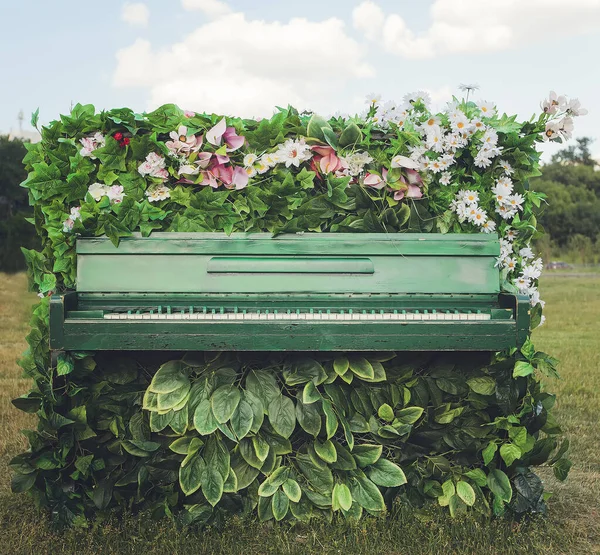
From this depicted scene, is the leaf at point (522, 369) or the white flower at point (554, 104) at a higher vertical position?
the white flower at point (554, 104)

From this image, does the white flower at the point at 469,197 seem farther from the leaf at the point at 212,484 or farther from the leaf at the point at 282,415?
the leaf at the point at 212,484

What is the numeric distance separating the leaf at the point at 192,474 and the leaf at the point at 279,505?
40 cm

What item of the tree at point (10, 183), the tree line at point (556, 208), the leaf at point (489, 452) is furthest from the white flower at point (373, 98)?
the tree at point (10, 183)

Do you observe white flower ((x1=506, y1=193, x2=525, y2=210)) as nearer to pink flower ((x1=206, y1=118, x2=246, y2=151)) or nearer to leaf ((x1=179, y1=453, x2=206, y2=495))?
pink flower ((x1=206, y1=118, x2=246, y2=151))

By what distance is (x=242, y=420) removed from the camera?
12.8 ft

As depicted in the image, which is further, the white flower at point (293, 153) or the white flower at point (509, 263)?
the white flower at point (509, 263)

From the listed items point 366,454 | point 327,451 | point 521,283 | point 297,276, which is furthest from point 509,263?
point 327,451

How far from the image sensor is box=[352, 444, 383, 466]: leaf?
403cm

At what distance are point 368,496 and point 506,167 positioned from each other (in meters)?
1.91

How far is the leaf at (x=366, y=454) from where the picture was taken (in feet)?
13.2

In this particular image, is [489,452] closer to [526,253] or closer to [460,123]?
[526,253]

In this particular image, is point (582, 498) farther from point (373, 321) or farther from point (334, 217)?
point (334, 217)

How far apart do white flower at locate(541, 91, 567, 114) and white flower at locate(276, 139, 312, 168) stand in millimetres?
1344

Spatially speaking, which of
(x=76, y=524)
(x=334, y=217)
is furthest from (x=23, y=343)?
(x=334, y=217)
